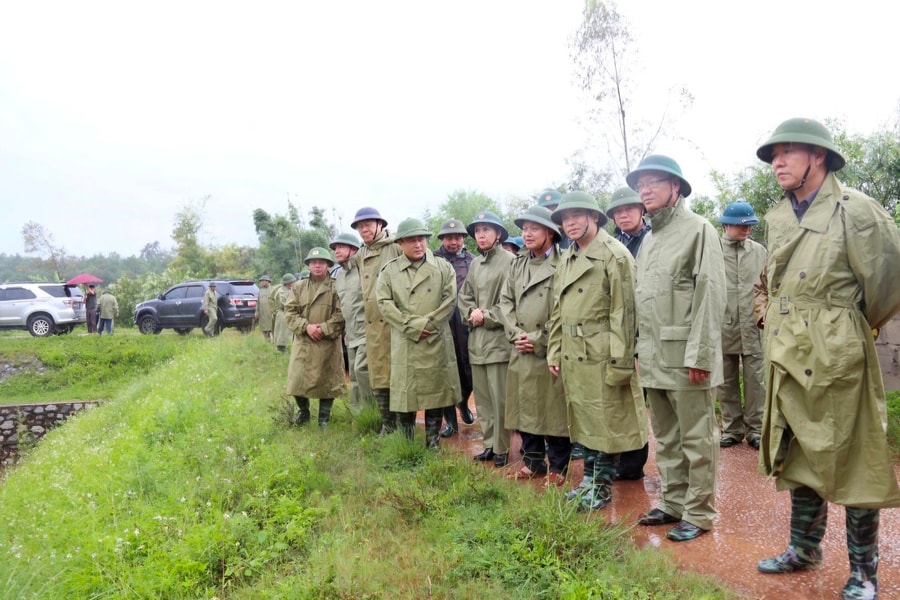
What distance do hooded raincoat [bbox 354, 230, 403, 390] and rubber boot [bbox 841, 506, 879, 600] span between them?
3.76 metres

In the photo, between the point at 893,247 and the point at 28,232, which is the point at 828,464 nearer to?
the point at 893,247

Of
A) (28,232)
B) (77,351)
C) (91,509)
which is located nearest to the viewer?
(91,509)

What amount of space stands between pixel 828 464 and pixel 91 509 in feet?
16.9

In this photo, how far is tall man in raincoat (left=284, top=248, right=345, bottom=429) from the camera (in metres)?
6.34

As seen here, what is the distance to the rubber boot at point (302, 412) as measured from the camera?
22.0 feet

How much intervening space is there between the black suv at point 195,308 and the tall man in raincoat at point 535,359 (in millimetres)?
15229

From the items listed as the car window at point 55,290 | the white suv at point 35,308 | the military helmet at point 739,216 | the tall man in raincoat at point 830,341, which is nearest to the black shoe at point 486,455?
the tall man in raincoat at point 830,341

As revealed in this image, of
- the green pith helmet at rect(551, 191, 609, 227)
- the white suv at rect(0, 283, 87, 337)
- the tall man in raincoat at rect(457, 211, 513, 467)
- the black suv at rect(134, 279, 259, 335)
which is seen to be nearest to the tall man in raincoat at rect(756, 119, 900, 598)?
the green pith helmet at rect(551, 191, 609, 227)

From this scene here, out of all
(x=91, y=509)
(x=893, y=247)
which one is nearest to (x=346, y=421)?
(x=91, y=509)

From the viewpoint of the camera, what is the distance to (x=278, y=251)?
2258 centimetres

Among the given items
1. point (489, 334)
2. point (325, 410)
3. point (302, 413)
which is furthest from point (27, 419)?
point (489, 334)

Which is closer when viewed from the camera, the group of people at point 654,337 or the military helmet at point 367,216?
the group of people at point 654,337

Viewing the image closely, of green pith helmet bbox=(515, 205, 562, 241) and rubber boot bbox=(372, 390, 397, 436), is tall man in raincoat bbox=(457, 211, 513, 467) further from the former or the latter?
rubber boot bbox=(372, 390, 397, 436)

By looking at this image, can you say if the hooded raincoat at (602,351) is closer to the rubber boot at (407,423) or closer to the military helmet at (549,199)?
the military helmet at (549,199)
